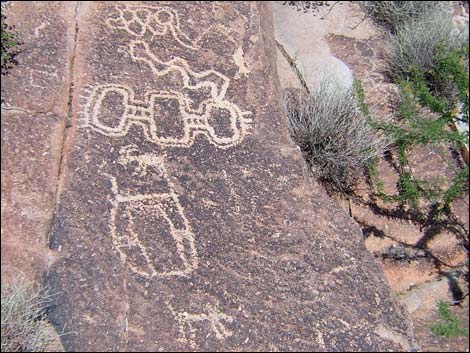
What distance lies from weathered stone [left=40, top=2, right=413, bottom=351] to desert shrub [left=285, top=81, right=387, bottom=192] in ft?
1.82

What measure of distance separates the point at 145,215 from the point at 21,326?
721 mm

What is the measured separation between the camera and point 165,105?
3.19 meters

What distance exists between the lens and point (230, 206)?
284cm

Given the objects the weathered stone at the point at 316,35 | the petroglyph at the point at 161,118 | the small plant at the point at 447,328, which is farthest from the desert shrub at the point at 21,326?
the weathered stone at the point at 316,35

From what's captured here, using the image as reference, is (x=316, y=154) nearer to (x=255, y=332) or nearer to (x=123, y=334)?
(x=255, y=332)

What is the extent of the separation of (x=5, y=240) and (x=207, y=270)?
2.79 ft

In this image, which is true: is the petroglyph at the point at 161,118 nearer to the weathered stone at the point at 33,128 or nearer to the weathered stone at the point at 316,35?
the weathered stone at the point at 33,128

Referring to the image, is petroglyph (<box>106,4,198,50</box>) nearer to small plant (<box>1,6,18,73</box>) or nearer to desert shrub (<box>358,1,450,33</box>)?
small plant (<box>1,6,18,73</box>)

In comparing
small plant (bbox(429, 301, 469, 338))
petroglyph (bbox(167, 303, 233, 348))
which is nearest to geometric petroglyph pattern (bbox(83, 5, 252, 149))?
petroglyph (bbox(167, 303, 233, 348))

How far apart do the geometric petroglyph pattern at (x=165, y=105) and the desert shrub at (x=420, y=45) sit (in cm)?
186

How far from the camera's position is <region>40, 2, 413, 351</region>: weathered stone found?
2.44 meters

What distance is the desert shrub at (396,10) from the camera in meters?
5.09

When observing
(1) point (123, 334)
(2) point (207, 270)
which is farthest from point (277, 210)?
(1) point (123, 334)

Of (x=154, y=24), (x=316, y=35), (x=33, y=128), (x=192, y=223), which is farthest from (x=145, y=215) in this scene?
(x=316, y=35)
